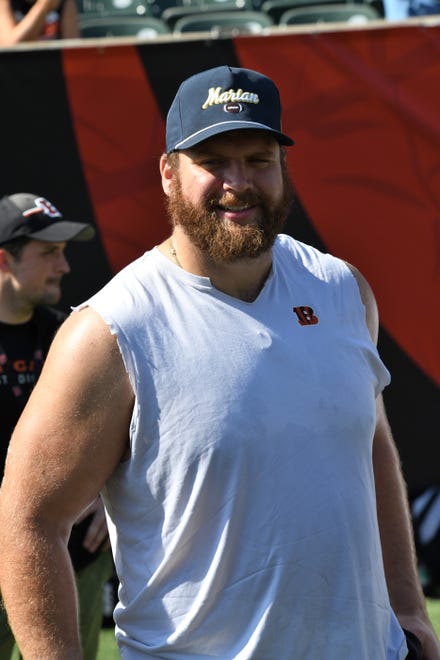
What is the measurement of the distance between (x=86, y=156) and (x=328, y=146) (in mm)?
1261

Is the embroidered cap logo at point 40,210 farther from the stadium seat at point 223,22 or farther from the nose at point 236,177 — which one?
the stadium seat at point 223,22

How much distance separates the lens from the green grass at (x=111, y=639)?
5.32 metres

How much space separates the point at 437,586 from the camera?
5.82 m

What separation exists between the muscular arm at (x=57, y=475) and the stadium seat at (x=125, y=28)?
19.4ft

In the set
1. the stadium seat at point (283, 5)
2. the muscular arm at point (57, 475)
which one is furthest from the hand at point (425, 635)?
the stadium seat at point (283, 5)

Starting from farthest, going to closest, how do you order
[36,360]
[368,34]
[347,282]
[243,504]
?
1. [368,34]
2. [36,360]
3. [347,282]
4. [243,504]

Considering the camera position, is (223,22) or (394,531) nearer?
(394,531)

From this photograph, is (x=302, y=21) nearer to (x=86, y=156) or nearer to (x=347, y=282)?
(x=86, y=156)

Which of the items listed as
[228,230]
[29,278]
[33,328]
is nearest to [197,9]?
[29,278]

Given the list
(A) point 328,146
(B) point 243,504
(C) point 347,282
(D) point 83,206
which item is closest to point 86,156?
(D) point 83,206

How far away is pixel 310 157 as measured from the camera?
5.71 meters

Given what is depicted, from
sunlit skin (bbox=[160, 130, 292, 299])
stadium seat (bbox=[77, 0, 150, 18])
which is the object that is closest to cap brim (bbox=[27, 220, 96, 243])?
sunlit skin (bbox=[160, 130, 292, 299])

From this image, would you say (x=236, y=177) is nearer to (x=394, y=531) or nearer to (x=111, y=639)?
(x=394, y=531)

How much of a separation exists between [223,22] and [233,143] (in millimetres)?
5579
